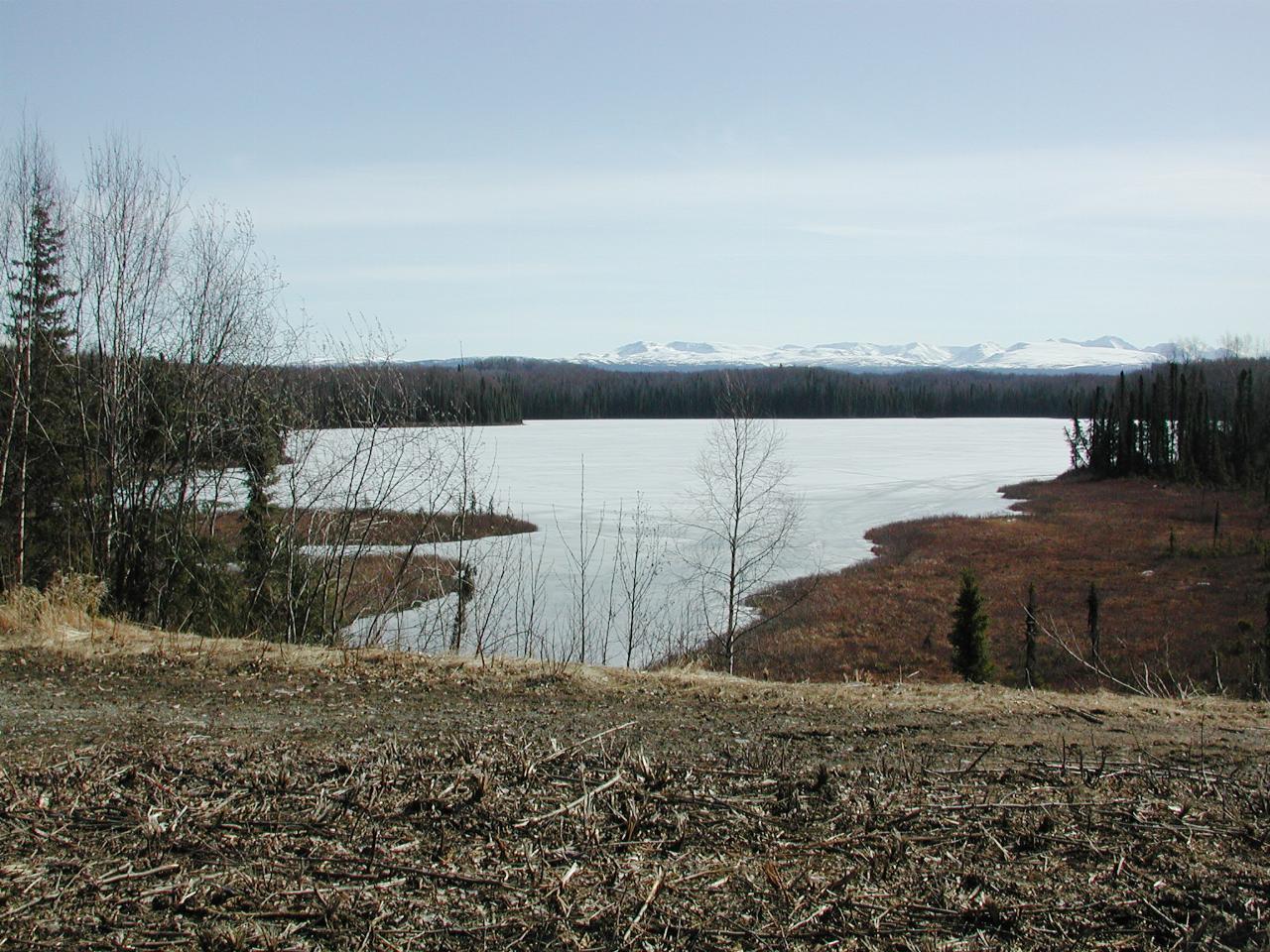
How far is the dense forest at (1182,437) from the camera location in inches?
3007

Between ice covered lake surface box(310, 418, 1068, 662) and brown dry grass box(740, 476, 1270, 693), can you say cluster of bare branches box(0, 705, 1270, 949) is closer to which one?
ice covered lake surface box(310, 418, 1068, 662)

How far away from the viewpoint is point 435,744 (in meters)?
4.75

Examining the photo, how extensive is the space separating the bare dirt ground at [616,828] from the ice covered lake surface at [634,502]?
336 cm

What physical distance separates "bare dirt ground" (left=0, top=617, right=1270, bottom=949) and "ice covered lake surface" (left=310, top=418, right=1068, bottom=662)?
132 inches

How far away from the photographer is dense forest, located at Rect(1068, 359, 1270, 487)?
76375 millimetres

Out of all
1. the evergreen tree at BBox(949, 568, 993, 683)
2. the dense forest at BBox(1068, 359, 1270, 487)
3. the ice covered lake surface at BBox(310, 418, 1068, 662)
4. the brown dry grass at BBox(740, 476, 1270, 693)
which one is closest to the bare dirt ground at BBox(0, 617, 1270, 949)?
the ice covered lake surface at BBox(310, 418, 1068, 662)

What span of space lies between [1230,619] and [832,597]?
13.8 metres

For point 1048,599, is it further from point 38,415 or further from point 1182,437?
point 1182,437

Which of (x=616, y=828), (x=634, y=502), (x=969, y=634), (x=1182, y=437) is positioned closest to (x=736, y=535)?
(x=969, y=634)

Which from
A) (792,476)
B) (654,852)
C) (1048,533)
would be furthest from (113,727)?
(792,476)

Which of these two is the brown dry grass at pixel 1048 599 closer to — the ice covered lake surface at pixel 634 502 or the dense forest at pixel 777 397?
the ice covered lake surface at pixel 634 502

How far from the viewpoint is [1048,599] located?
34.7 meters

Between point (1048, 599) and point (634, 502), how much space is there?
17811 millimetres

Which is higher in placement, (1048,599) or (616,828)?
(616,828)
